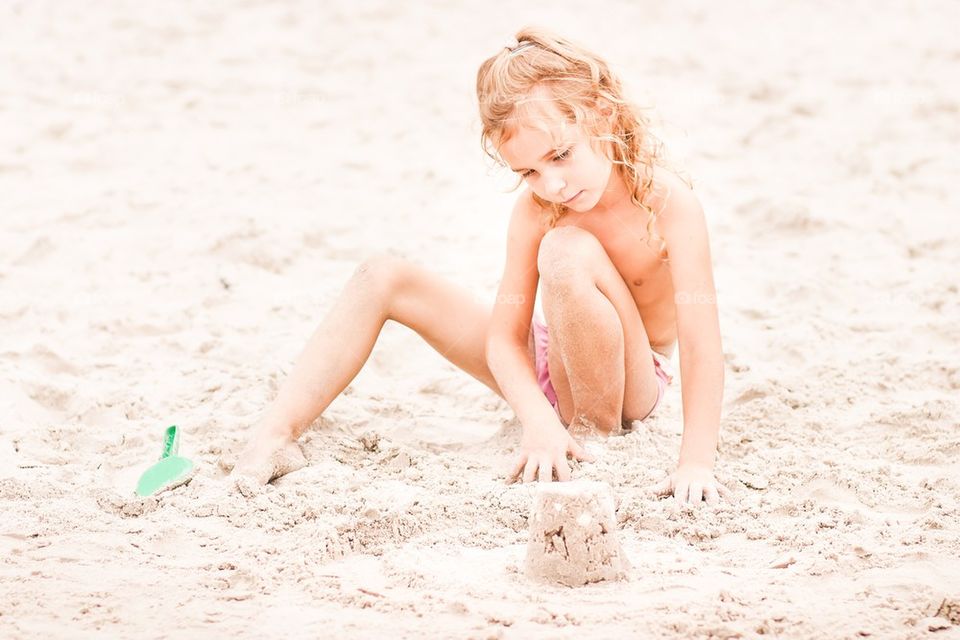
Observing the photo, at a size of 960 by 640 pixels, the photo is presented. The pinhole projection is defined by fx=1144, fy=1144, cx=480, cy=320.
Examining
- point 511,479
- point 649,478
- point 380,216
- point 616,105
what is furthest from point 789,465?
point 380,216

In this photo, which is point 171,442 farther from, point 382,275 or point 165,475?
point 382,275

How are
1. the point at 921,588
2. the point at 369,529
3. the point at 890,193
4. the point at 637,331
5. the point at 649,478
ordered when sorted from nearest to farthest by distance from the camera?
the point at 921,588
the point at 369,529
the point at 649,478
the point at 637,331
the point at 890,193

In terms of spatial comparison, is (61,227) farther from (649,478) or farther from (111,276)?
(649,478)

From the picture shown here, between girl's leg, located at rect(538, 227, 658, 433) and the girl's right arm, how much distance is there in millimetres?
95

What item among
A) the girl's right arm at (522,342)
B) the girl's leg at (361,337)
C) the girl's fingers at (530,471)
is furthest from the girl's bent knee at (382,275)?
the girl's fingers at (530,471)

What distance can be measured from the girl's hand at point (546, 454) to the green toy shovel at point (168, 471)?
0.76 m

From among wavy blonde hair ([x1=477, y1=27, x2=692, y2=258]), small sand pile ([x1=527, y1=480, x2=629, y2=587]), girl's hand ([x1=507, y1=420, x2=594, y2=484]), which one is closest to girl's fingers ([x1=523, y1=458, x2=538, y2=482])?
girl's hand ([x1=507, y1=420, x2=594, y2=484])

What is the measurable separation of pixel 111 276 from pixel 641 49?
368 centimetres

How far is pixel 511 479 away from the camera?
8.77 feet

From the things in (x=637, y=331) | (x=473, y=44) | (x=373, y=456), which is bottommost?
(x=373, y=456)

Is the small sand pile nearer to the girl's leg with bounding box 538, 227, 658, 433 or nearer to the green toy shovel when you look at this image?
the girl's leg with bounding box 538, 227, 658, 433

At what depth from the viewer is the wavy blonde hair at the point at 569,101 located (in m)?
2.62

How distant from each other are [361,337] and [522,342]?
41 cm

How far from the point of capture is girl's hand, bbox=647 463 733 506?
2.51m
